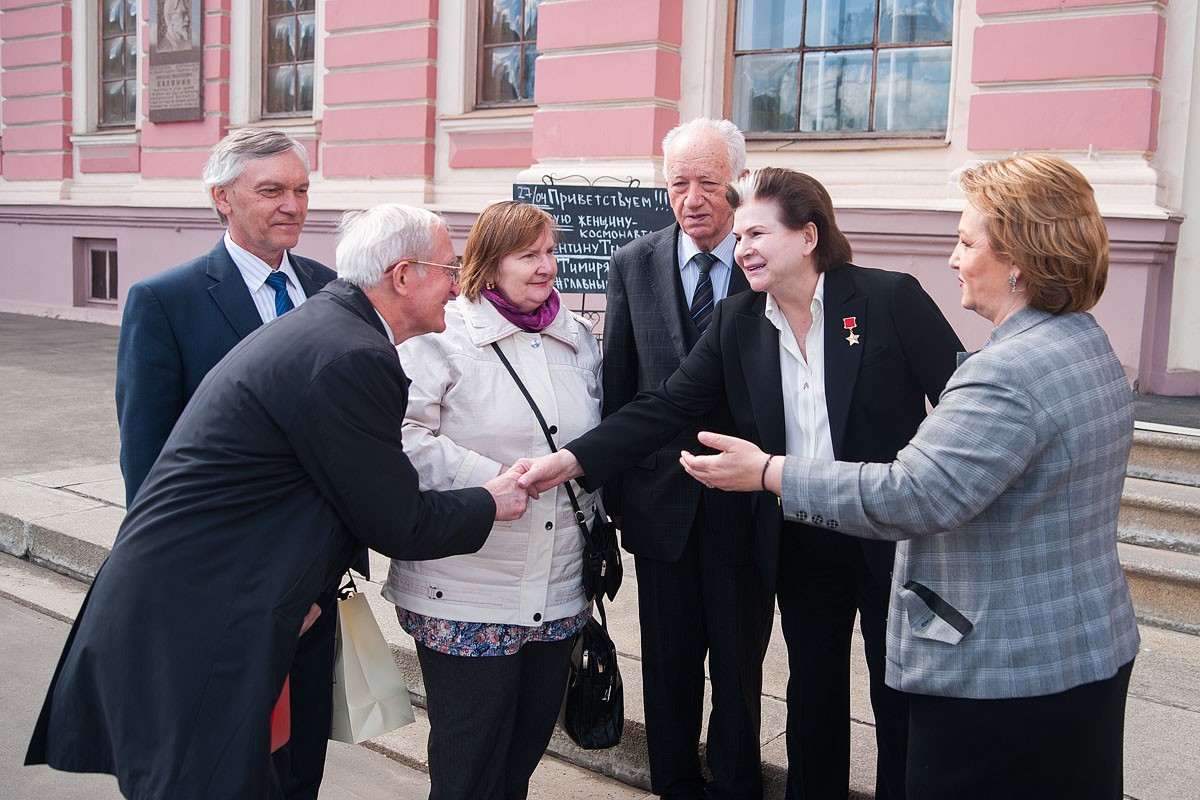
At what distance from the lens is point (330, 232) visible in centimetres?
1026

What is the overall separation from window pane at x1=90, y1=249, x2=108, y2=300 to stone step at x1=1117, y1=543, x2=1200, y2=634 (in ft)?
39.8

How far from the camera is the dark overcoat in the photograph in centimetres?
203

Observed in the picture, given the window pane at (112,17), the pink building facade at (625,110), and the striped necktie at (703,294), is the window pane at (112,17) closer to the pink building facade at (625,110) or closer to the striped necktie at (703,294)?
the pink building facade at (625,110)

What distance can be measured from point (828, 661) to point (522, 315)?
1.25 m

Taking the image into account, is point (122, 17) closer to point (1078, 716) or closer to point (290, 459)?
point (290, 459)

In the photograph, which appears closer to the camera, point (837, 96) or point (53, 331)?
point (837, 96)

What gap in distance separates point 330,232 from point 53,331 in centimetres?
434

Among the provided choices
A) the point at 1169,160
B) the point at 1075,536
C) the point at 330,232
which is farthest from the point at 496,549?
the point at 330,232

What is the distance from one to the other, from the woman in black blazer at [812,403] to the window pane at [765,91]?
5158mm

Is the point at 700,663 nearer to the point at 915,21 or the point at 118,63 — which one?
the point at 915,21

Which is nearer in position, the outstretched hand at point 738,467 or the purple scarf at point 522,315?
the outstretched hand at point 738,467

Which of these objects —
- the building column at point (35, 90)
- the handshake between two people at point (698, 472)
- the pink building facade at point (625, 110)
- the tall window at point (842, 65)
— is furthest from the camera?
the building column at point (35, 90)

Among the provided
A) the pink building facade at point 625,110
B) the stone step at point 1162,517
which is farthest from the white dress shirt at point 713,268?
the pink building facade at point 625,110

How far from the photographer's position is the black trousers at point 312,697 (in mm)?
2811
